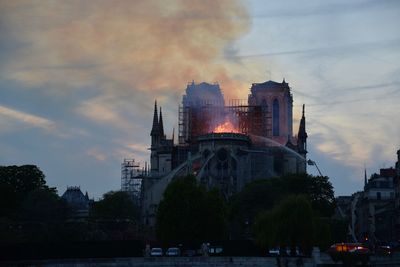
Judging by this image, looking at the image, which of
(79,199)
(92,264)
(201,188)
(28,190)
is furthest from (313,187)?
(79,199)

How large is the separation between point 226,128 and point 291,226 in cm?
9577

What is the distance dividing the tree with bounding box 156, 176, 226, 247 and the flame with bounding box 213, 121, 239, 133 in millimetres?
68178

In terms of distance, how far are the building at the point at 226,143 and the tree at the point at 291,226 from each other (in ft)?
243

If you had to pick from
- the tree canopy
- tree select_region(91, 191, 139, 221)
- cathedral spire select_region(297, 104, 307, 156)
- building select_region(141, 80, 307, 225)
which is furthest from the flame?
the tree canopy

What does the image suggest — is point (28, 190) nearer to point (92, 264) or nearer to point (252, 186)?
point (252, 186)

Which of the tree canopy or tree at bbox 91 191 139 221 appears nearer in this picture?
the tree canopy

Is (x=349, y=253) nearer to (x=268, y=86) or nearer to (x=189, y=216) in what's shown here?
(x=189, y=216)

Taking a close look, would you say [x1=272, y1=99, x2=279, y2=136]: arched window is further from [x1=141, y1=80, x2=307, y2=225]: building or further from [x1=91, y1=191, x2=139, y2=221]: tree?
[x1=91, y1=191, x2=139, y2=221]: tree

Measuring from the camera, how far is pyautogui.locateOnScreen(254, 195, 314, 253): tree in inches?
2977

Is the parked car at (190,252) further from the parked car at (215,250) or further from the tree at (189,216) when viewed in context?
the parked car at (215,250)

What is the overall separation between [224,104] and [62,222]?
6944 centimetres

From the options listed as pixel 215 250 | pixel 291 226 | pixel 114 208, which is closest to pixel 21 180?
pixel 114 208

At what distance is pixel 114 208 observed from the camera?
484 feet

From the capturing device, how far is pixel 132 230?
4951 inches
